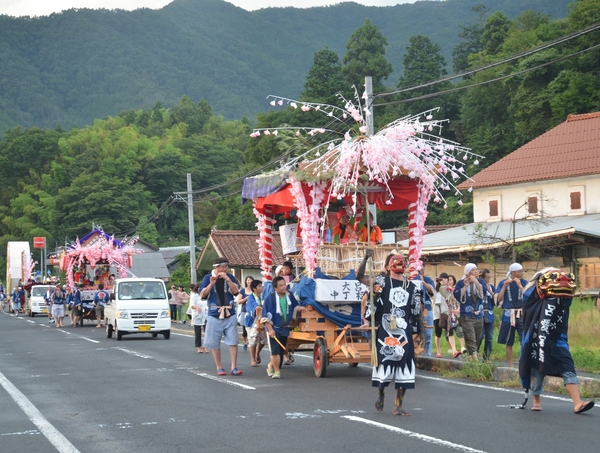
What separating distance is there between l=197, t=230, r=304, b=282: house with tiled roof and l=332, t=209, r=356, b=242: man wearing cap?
31.6m

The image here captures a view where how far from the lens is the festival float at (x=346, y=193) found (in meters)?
15.6

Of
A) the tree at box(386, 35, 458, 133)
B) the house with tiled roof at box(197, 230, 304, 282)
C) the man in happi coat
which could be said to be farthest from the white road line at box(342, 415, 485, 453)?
the tree at box(386, 35, 458, 133)

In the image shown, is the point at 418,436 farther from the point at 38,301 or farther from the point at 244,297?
the point at 38,301

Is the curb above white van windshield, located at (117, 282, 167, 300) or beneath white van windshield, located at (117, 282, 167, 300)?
beneath

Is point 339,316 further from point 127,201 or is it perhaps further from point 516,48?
point 127,201

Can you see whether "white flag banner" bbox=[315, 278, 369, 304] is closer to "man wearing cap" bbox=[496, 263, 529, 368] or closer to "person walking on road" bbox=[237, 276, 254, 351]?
"man wearing cap" bbox=[496, 263, 529, 368]

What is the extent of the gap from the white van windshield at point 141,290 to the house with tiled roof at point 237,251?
19.1 metres

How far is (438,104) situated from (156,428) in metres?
59.1

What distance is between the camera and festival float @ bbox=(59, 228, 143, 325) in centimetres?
4256

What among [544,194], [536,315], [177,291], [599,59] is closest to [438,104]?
[599,59]

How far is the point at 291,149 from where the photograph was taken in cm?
1802

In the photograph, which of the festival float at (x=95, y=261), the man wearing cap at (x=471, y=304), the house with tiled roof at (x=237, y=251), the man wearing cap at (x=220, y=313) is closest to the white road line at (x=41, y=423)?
the man wearing cap at (x=220, y=313)

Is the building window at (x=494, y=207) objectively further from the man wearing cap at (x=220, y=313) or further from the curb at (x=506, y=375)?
the man wearing cap at (x=220, y=313)

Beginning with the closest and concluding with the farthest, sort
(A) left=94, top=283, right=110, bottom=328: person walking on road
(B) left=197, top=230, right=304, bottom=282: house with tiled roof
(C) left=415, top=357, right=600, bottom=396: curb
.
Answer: (C) left=415, top=357, right=600, bottom=396: curb, (A) left=94, top=283, right=110, bottom=328: person walking on road, (B) left=197, top=230, right=304, bottom=282: house with tiled roof
